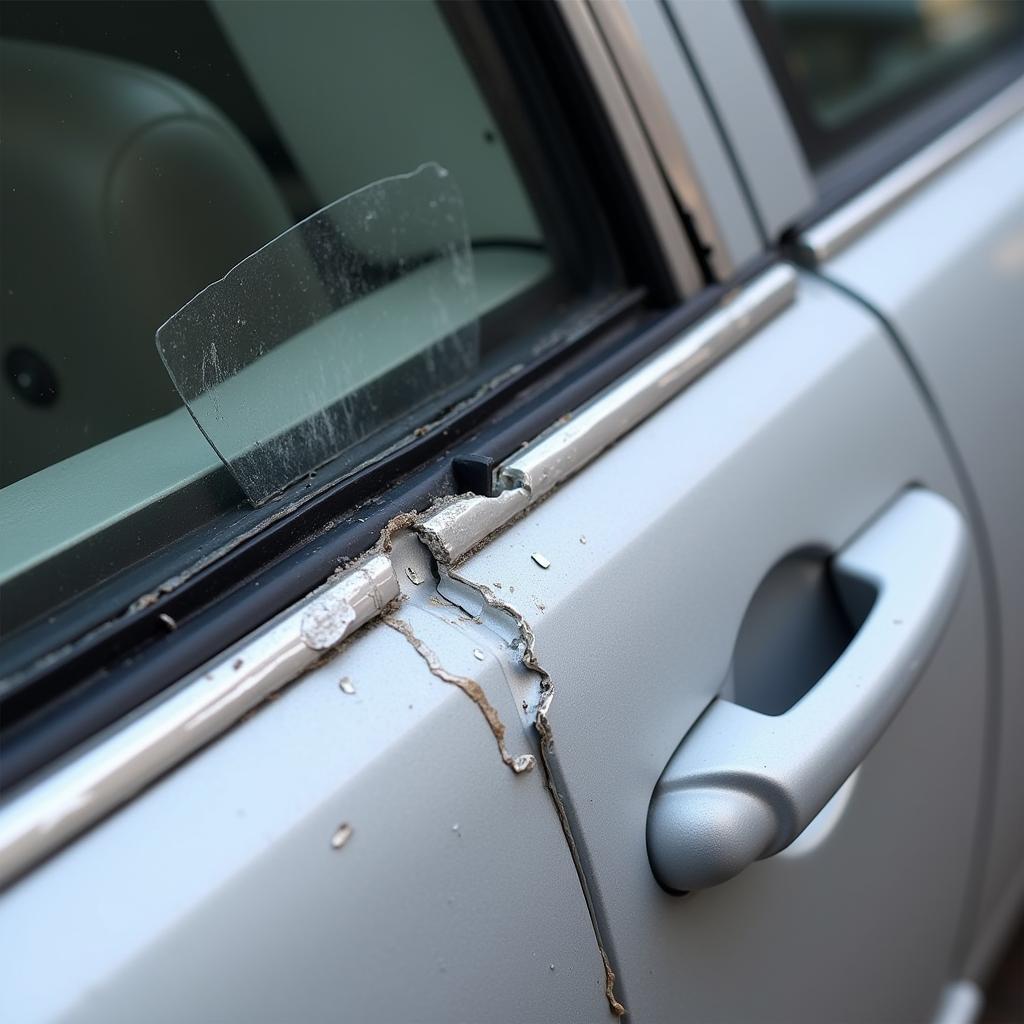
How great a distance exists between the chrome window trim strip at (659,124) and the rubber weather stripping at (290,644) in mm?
209

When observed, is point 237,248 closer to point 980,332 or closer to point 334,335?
point 334,335

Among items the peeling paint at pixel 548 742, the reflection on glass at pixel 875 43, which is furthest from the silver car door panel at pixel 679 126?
the peeling paint at pixel 548 742

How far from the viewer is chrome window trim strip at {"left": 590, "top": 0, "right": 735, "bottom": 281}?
3.96ft

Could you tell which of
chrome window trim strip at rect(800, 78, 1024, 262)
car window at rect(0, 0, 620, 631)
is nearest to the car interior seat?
car window at rect(0, 0, 620, 631)

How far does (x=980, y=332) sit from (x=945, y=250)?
127 millimetres

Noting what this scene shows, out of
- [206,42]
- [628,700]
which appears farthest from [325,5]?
[628,700]

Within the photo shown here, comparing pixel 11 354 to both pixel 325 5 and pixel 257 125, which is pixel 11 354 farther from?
pixel 325 5

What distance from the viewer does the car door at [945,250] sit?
140 centimetres

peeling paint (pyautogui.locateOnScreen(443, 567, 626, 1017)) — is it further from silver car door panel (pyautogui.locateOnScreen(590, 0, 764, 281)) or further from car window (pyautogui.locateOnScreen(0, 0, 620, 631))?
silver car door panel (pyautogui.locateOnScreen(590, 0, 764, 281))

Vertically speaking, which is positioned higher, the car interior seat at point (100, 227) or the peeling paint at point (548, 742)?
the car interior seat at point (100, 227)

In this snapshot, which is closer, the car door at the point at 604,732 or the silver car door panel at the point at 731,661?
the car door at the point at 604,732

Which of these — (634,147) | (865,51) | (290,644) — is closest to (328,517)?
(290,644)

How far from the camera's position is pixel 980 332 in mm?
1459

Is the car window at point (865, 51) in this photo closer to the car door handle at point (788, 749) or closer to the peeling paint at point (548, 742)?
the car door handle at point (788, 749)
